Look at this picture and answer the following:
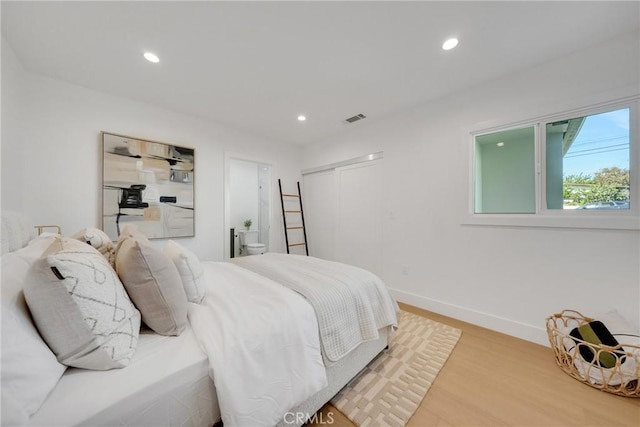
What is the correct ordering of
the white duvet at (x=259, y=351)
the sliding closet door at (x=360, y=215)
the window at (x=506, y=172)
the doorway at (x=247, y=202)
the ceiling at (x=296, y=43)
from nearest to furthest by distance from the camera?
the white duvet at (x=259, y=351) < the ceiling at (x=296, y=43) < the window at (x=506, y=172) < the sliding closet door at (x=360, y=215) < the doorway at (x=247, y=202)

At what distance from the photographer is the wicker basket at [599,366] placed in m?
1.33

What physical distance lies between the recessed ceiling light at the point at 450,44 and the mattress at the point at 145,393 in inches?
99.8

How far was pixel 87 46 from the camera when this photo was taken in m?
1.74

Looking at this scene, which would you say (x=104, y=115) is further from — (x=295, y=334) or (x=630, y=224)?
(x=630, y=224)

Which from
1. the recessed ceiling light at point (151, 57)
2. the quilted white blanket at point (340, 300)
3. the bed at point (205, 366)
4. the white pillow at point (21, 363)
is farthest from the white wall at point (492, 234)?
the white pillow at point (21, 363)

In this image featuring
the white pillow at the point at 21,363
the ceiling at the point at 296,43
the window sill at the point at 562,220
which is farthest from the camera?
the window sill at the point at 562,220

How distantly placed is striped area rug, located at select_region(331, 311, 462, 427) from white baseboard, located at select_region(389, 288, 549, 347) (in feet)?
1.00

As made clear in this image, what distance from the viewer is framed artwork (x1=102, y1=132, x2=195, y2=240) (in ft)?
7.76

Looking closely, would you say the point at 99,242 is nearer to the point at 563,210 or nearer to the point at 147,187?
the point at 147,187

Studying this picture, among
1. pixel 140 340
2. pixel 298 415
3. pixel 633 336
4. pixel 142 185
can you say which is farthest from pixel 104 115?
pixel 633 336

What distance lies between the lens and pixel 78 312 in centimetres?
72

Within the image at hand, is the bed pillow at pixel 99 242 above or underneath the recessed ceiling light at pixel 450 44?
underneath

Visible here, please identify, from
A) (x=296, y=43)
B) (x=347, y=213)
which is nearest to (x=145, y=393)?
(x=296, y=43)

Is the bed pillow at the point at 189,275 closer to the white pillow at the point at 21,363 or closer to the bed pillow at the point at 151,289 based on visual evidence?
the bed pillow at the point at 151,289
